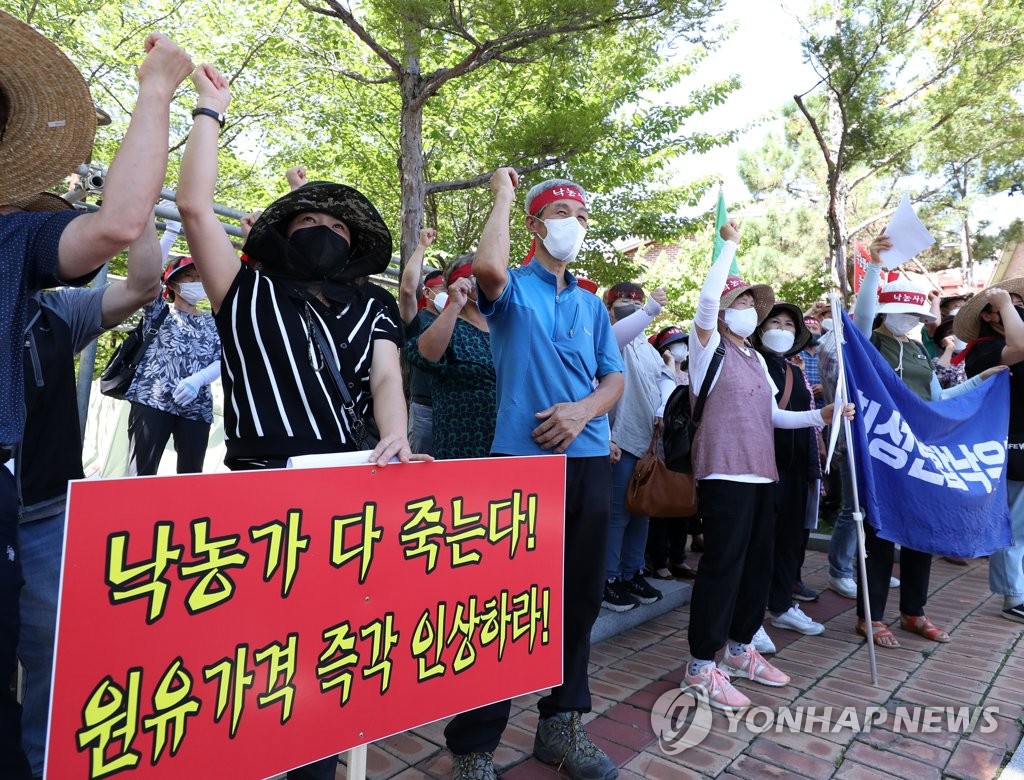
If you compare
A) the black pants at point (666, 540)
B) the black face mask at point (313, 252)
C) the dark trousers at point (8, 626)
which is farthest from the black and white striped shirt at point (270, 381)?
the black pants at point (666, 540)

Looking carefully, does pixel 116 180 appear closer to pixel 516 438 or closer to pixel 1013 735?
pixel 516 438

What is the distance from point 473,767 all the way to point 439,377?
162cm

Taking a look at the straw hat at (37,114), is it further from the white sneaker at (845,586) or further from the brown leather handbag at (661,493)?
the white sneaker at (845,586)

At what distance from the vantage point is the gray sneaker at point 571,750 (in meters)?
2.64

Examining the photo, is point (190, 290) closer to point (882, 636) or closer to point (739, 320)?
point (739, 320)

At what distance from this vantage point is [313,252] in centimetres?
218

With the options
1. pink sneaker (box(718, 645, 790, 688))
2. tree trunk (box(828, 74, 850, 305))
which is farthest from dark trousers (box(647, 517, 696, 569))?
tree trunk (box(828, 74, 850, 305))

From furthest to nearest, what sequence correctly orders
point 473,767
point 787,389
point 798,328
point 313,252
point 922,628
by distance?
point 922,628 < point 798,328 < point 787,389 < point 473,767 < point 313,252

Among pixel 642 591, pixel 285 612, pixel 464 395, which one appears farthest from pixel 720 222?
pixel 285 612

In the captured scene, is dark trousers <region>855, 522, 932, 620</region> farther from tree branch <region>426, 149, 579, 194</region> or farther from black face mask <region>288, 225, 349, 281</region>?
tree branch <region>426, 149, 579, 194</region>

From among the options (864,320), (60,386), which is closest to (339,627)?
(60,386)

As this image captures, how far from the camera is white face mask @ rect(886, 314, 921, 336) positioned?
15.9ft

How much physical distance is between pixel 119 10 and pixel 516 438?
1084 cm

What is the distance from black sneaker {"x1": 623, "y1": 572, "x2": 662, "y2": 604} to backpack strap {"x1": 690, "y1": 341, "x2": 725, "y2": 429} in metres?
1.74
